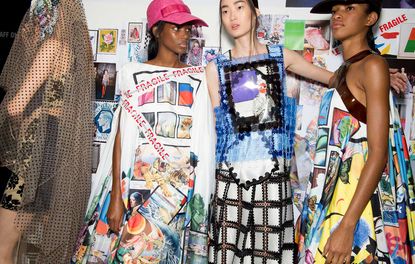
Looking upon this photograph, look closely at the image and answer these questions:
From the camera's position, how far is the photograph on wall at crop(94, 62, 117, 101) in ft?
7.73

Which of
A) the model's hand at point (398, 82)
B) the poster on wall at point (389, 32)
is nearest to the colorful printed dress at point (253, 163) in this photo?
the model's hand at point (398, 82)

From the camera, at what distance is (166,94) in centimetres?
195

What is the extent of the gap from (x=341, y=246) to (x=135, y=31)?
1501 mm

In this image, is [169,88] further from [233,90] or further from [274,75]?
[274,75]

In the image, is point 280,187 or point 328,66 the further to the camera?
point 328,66

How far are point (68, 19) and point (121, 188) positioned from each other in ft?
2.49

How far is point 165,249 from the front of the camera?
186cm

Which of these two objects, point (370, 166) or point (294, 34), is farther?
point (294, 34)

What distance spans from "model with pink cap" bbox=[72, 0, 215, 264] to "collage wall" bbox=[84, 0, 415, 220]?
0.68 feet

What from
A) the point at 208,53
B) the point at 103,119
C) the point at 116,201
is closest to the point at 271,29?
the point at 208,53

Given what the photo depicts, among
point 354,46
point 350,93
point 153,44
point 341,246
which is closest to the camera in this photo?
point 341,246

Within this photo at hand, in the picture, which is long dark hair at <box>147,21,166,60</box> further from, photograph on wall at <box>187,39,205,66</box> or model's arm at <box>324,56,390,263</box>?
model's arm at <box>324,56,390,263</box>

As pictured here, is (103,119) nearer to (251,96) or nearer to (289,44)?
(251,96)

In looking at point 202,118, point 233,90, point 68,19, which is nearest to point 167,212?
point 202,118
